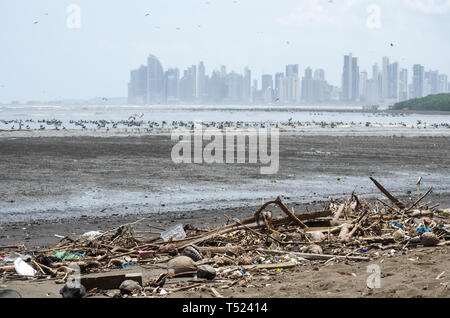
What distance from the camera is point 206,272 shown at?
24.8 feet

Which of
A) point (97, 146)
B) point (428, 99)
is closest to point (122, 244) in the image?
point (97, 146)

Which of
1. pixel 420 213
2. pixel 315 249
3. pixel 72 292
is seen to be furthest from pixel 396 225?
pixel 72 292

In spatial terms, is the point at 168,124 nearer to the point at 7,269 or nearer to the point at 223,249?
the point at 223,249

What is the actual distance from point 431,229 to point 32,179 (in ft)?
44.5

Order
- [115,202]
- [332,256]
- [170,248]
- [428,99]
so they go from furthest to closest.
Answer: [428,99] → [115,202] → [170,248] → [332,256]

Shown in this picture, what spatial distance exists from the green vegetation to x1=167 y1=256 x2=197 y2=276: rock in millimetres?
145286

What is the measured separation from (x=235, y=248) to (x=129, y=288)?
7.35ft

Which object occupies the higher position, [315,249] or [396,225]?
[396,225]

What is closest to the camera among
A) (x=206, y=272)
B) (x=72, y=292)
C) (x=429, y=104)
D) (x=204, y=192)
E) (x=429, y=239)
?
(x=72, y=292)

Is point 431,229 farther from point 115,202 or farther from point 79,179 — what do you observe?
point 79,179

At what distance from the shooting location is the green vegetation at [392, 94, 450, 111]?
482 feet

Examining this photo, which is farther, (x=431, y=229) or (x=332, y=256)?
(x=431, y=229)

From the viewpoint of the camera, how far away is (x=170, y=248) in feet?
29.3
